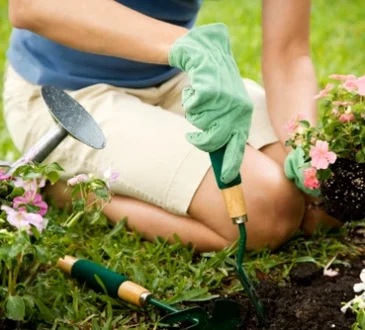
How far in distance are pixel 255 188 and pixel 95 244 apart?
400 mm

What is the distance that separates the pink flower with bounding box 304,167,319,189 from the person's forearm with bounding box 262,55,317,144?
0.34m

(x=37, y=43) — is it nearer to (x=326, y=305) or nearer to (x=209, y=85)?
(x=209, y=85)

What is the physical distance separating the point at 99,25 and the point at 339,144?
21.7 inches

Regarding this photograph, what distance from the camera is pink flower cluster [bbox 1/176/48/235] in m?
1.42

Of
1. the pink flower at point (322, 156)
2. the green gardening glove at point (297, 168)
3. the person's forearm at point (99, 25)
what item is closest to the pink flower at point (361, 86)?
the pink flower at point (322, 156)

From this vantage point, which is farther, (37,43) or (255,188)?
(37,43)

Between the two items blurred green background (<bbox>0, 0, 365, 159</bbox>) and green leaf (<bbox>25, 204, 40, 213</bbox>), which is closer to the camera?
green leaf (<bbox>25, 204, 40, 213</bbox>)

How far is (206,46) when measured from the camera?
169cm

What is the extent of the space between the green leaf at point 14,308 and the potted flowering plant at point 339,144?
622 mm

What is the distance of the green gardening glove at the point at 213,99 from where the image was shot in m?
1.63

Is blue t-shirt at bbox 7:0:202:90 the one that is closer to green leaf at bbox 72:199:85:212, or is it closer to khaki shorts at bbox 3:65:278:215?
khaki shorts at bbox 3:65:278:215

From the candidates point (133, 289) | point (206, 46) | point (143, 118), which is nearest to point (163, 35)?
point (206, 46)

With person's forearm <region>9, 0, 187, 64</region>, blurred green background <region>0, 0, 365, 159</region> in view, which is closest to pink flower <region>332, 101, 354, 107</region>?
person's forearm <region>9, 0, 187, 64</region>

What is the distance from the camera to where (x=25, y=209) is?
1.48 metres
